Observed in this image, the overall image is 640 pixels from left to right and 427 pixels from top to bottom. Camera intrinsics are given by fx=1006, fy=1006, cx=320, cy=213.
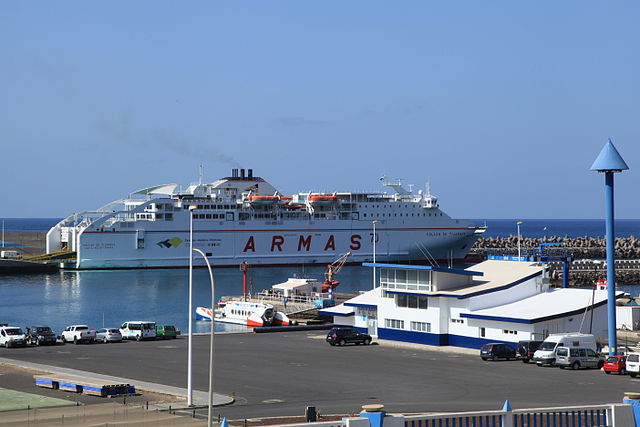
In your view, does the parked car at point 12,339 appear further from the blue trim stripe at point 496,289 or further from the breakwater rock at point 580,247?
the breakwater rock at point 580,247

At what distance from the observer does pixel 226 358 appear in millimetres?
30922

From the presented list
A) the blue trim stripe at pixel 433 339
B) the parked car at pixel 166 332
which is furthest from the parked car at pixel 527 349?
the parked car at pixel 166 332

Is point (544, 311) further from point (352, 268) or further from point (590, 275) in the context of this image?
point (352, 268)

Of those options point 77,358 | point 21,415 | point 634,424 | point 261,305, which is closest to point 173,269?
point 261,305

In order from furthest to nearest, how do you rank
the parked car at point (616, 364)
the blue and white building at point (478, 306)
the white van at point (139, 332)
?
the white van at point (139, 332)
the blue and white building at point (478, 306)
the parked car at point (616, 364)

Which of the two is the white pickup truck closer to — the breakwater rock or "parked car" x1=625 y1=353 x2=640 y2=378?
"parked car" x1=625 y1=353 x2=640 y2=378

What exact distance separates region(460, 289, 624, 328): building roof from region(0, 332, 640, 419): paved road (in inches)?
85.8

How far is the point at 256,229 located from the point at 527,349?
66488mm

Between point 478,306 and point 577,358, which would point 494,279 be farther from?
point 577,358

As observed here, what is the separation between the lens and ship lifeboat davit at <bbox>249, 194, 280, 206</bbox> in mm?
94562

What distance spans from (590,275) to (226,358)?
5113cm

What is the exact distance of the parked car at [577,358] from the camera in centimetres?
2777

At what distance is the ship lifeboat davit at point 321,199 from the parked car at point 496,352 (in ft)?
222

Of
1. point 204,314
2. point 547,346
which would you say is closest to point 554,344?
point 547,346
